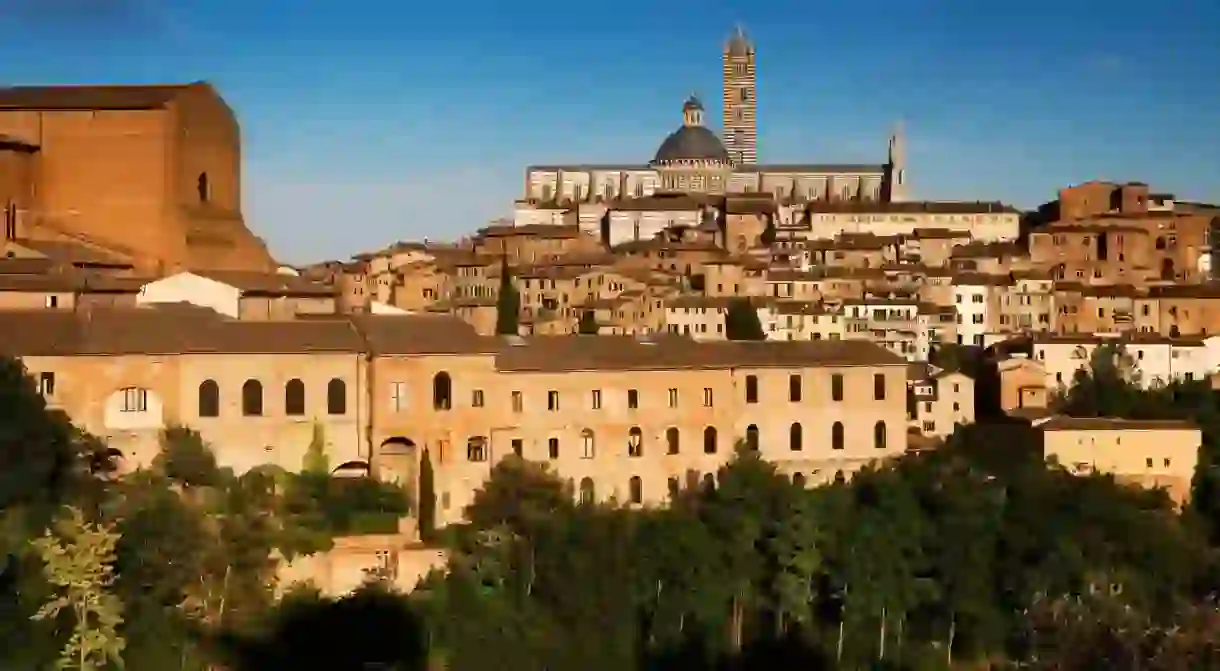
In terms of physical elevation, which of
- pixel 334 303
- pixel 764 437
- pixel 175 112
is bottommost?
pixel 764 437

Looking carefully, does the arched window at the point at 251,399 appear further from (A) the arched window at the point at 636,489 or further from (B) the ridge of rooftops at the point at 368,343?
(A) the arched window at the point at 636,489

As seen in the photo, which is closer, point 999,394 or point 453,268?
point 999,394

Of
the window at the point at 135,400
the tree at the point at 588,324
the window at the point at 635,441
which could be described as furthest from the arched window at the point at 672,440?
the tree at the point at 588,324

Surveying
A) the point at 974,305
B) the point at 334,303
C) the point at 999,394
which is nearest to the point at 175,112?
the point at 334,303

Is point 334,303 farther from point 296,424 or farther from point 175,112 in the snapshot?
point 296,424

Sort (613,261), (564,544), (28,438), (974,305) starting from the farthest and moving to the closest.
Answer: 1. (613,261)
2. (974,305)
3. (564,544)
4. (28,438)

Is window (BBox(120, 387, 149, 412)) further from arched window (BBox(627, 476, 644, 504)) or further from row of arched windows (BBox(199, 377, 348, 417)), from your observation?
arched window (BBox(627, 476, 644, 504))

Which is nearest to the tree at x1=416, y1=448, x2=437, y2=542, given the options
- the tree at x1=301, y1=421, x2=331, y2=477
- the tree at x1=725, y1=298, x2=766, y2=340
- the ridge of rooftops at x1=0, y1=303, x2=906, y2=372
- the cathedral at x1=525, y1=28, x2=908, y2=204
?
the tree at x1=301, y1=421, x2=331, y2=477
